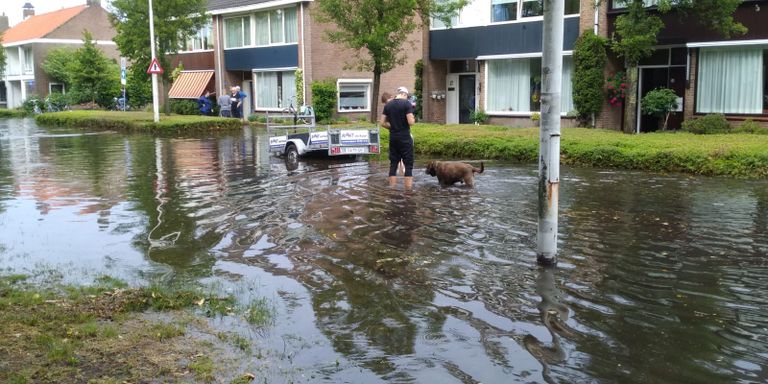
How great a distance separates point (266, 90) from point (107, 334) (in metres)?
33.5

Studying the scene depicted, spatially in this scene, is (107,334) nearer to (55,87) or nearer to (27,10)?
(55,87)

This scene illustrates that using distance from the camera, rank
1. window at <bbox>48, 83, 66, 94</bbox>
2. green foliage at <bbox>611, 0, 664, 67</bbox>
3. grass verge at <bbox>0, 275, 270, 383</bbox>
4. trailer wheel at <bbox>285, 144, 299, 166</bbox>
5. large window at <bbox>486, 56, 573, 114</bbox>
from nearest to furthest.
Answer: grass verge at <bbox>0, 275, 270, 383</bbox> < trailer wheel at <bbox>285, 144, 299, 166</bbox> < green foliage at <bbox>611, 0, 664, 67</bbox> < large window at <bbox>486, 56, 573, 114</bbox> < window at <bbox>48, 83, 66, 94</bbox>

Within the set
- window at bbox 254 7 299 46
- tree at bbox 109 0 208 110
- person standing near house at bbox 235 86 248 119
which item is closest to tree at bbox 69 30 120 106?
tree at bbox 109 0 208 110

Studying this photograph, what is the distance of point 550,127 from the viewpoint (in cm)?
738

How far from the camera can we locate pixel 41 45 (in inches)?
2395

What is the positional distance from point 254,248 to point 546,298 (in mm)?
3656

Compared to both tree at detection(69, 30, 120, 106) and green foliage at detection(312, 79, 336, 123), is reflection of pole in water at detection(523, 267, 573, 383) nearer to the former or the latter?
green foliage at detection(312, 79, 336, 123)

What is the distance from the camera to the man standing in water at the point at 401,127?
12.8 meters

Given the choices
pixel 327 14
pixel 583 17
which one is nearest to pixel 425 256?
pixel 583 17

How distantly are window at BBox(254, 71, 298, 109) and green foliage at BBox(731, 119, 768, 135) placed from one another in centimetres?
2131

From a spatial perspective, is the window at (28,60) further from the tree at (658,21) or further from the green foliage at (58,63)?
the tree at (658,21)

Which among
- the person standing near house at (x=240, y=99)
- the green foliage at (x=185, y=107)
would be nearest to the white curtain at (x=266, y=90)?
the person standing near house at (x=240, y=99)

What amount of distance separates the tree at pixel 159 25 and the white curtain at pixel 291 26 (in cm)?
406

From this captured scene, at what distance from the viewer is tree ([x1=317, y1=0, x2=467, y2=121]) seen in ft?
84.1
